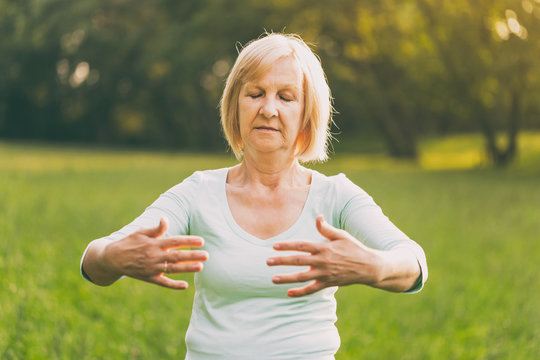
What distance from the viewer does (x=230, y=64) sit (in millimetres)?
41750

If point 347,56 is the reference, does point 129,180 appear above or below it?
below

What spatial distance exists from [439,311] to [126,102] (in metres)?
46.6

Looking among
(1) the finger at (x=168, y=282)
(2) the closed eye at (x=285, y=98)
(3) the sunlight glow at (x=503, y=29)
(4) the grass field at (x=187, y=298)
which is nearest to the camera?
(1) the finger at (x=168, y=282)

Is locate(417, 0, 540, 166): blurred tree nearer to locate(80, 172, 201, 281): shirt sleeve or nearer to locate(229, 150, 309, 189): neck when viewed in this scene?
locate(229, 150, 309, 189): neck

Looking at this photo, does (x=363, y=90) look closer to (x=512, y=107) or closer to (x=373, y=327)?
(x=512, y=107)

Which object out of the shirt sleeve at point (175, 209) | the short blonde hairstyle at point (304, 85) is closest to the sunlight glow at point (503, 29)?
the short blonde hairstyle at point (304, 85)

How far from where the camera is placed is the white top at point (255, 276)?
7.84 ft

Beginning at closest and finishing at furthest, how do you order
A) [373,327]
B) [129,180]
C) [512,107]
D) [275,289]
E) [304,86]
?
[275,289] → [304,86] → [373,327] → [129,180] → [512,107]

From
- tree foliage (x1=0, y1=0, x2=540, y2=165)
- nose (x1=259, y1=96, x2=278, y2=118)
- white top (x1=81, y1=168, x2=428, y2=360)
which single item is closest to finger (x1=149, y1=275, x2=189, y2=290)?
white top (x1=81, y1=168, x2=428, y2=360)

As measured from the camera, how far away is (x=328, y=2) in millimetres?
29453

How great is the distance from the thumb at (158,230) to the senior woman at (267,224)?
5 cm

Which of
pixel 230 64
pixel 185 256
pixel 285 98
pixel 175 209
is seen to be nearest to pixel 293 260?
pixel 185 256

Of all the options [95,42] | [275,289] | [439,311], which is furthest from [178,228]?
[95,42]

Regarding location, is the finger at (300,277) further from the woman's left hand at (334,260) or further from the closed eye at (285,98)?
the closed eye at (285,98)
